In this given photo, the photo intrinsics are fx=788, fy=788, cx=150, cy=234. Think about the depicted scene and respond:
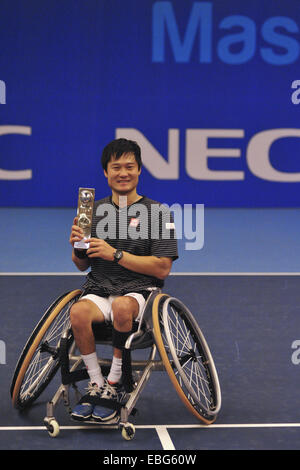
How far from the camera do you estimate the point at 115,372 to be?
3303 millimetres

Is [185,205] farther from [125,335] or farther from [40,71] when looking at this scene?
[125,335]

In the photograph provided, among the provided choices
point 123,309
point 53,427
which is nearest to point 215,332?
point 123,309

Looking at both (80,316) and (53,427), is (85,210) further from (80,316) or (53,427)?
(53,427)

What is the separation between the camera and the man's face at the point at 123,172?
11.4 feet

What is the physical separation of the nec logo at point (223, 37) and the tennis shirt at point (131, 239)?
6.27 metres

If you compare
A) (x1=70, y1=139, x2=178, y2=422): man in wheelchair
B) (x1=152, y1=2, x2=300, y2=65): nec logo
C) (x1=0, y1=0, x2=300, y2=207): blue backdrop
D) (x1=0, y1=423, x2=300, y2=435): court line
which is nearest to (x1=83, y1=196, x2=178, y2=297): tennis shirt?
(x1=70, y1=139, x2=178, y2=422): man in wheelchair

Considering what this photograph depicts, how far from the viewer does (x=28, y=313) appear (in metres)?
5.16

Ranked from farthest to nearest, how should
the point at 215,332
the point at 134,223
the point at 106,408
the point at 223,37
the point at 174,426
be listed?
the point at 223,37 → the point at 215,332 → the point at 134,223 → the point at 174,426 → the point at 106,408

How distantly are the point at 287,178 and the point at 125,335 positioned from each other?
6981 mm

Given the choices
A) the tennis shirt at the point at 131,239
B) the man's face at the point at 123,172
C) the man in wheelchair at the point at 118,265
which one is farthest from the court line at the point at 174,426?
the man's face at the point at 123,172

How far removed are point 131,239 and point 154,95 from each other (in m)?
6.45

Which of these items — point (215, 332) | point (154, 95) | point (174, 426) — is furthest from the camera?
point (154, 95)

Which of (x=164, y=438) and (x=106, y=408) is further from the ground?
(x=106, y=408)

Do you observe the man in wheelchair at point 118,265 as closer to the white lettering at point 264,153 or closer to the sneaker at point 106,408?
the sneaker at point 106,408
